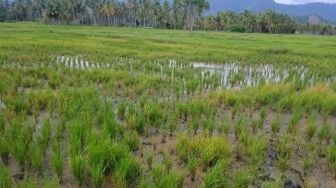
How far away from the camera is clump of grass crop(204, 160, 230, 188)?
5848mm

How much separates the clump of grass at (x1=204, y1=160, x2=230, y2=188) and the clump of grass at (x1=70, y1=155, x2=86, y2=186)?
206 centimetres

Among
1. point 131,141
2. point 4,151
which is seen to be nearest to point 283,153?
point 131,141

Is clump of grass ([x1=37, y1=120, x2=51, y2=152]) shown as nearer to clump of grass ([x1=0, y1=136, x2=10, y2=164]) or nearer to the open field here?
the open field

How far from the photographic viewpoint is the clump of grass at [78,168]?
6.10 metres

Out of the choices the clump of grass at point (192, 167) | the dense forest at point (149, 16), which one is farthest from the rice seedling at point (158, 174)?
the dense forest at point (149, 16)

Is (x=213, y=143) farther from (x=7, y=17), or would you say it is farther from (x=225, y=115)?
(x=7, y=17)

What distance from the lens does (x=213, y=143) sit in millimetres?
7188

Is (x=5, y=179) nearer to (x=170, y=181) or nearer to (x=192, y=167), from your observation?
(x=170, y=181)

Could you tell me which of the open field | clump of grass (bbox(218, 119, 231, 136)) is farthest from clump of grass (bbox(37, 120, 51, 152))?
clump of grass (bbox(218, 119, 231, 136))

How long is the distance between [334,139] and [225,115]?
337 centimetres

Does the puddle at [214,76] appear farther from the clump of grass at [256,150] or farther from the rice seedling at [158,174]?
the rice seedling at [158,174]

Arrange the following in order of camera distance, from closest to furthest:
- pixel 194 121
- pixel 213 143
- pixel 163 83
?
pixel 213 143 < pixel 194 121 < pixel 163 83

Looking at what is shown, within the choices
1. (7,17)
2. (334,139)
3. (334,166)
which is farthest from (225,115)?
(7,17)

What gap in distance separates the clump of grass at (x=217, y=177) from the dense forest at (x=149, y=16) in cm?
10027
